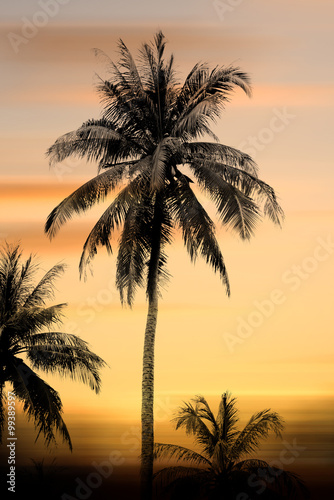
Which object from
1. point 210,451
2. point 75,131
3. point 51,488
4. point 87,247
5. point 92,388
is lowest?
point 51,488

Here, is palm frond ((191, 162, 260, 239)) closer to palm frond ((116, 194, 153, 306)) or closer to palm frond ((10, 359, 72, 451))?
palm frond ((116, 194, 153, 306))

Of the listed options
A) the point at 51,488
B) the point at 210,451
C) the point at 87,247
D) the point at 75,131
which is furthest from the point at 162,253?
the point at 51,488

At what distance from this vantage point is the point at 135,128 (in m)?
30.0

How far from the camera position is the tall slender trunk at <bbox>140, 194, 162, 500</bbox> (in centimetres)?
2834

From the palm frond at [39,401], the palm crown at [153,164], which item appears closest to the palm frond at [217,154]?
the palm crown at [153,164]

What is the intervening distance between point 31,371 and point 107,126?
1035 centimetres

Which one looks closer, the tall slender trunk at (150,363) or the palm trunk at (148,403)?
the palm trunk at (148,403)

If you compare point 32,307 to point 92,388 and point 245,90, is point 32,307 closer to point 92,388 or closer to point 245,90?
point 92,388

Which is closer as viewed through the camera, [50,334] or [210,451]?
[50,334]

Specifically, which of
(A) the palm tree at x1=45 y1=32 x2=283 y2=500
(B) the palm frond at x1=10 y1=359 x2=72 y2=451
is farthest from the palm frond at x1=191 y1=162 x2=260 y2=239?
(B) the palm frond at x1=10 y1=359 x2=72 y2=451

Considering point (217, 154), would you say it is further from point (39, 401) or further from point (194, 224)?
point (39, 401)

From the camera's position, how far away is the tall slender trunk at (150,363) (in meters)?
28.3

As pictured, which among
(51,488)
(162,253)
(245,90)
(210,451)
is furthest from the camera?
(51,488)

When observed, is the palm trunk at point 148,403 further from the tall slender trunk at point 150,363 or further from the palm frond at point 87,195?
the palm frond at point 87,195
